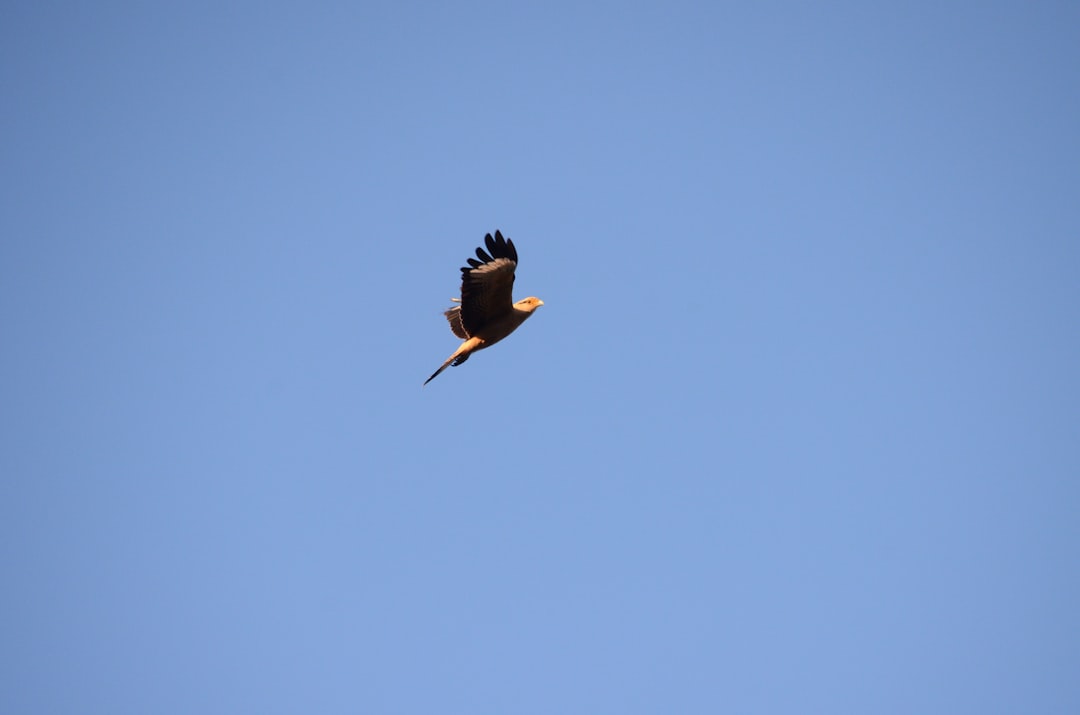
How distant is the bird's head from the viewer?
2173 cm

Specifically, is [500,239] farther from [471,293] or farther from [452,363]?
[452,363]

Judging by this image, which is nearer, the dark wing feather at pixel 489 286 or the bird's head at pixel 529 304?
the dark wing feather at pixel 489 286

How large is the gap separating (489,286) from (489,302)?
18.8 inches

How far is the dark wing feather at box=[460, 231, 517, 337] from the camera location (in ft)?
65.6

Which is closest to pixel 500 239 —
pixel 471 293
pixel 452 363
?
pixel 471 293

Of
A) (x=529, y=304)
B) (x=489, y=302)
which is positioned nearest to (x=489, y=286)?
(x=489, y=302)

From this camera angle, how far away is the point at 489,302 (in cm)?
2081

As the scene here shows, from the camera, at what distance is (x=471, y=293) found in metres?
20.4

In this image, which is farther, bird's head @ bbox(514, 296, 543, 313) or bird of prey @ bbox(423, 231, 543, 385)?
bird's head @ bbox(514, 296, 543, 313)

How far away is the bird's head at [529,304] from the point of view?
21734mm

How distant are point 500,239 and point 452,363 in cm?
299

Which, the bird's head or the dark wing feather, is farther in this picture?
the bird's head

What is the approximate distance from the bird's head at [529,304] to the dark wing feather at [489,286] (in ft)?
1.69

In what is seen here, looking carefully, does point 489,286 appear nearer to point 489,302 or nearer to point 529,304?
point 489,302
